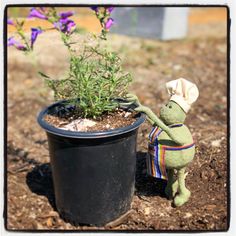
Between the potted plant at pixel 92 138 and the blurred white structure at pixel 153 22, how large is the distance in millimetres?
2038

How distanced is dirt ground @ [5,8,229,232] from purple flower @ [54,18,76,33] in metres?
0.13

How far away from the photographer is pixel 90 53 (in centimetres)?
221

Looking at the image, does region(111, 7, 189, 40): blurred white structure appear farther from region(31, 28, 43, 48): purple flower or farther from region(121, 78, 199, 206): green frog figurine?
region(121, 78, 199, 206): green frog figurine

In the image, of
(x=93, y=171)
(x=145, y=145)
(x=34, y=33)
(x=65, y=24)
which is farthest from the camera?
(x=145, y=145)

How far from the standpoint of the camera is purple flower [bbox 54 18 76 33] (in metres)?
2.29

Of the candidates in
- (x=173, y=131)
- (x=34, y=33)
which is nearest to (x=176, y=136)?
(x=173, y=131)

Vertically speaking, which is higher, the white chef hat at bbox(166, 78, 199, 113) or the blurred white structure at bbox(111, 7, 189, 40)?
the blurred white structure at bbox(111, 7, 189, 40)

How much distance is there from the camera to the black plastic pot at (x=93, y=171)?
202cm

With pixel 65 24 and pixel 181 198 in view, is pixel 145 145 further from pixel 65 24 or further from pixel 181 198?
pixel 65 24

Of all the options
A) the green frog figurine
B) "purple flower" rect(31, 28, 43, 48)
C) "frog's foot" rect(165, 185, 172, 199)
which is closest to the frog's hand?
the green frog figurine

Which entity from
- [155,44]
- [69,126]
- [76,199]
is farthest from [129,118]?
[155,44]

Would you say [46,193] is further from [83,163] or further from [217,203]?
[217,203]

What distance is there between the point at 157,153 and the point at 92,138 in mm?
398

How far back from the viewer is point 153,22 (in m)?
5.41
